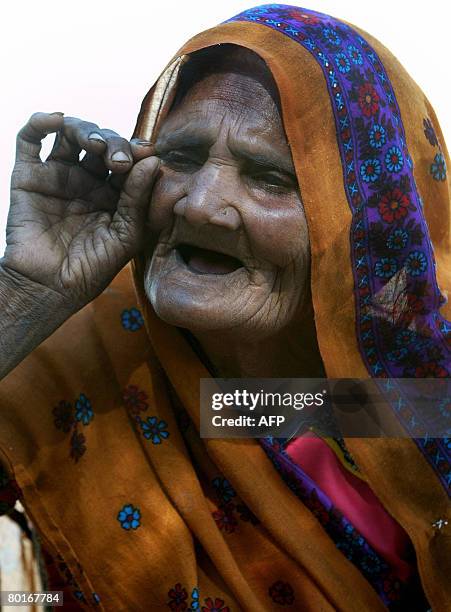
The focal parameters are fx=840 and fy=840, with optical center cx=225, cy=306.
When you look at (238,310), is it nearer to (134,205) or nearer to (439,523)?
(134,205)

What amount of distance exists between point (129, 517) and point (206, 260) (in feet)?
1.98

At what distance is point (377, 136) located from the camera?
179cm

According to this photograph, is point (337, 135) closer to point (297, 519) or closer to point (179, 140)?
point (179, 140)

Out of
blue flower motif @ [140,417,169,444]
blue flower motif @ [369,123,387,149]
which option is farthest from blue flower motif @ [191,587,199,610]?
blue flower motif @ [369,123,387,149]

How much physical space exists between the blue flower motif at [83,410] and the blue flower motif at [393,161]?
881 millimetres

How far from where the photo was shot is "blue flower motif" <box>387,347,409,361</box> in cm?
182

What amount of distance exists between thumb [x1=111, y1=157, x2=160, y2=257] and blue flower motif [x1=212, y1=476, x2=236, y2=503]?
1.85 ft

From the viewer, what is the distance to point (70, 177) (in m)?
1.93

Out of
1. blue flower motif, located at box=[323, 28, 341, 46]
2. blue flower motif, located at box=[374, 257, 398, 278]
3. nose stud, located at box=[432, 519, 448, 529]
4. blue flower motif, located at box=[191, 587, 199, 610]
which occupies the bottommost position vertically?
blue flower motif, located at box=[191, 587, 199, 610]

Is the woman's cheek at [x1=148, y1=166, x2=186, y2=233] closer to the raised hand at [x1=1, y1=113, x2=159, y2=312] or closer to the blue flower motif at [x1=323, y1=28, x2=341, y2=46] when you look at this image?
the raised hand at [x1=1, y1=113, x2=159, y2=312]

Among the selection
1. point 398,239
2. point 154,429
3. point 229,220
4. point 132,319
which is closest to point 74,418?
point 154,429

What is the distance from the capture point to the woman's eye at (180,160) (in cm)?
188

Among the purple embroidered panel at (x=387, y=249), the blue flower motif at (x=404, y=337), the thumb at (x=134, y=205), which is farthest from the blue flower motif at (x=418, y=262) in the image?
the thumb at (x=134, y=205)

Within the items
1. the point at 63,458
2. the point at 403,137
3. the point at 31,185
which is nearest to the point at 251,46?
the point at 403,137
